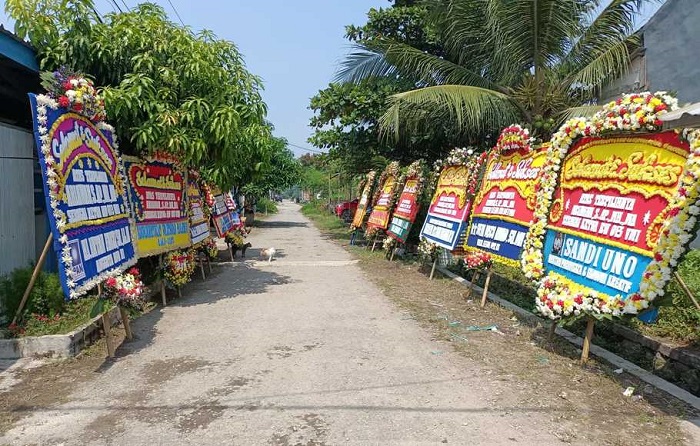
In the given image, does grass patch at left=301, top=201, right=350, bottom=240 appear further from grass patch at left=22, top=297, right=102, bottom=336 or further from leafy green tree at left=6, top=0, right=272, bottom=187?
grass patch at left=22, top=297, right=102, bottom=336

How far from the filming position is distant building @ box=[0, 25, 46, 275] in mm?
6090

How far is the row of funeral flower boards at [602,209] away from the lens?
4230 millimetres

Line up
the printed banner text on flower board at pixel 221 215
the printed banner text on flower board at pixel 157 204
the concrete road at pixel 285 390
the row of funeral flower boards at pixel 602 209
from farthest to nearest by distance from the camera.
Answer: the printed banner text on flower board at pixel 221 215 → the printed banner text on flower board at pixel 157 204 → the row of funeral flower boards at pixel 602 209 → the concrete road at pixel 285 390

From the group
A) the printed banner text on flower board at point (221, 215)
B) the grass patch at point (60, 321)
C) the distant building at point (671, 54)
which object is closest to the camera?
the grass patch at point (60, 321)

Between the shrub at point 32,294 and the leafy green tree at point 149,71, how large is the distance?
2.18 metres

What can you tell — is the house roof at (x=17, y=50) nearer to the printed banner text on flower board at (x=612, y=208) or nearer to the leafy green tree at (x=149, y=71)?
the leafy green tree at (x=149, y=71)

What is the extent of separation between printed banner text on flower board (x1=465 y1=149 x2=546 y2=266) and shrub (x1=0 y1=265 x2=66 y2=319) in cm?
573

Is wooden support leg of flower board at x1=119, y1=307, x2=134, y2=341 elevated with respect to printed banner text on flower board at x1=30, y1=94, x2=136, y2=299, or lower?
lower

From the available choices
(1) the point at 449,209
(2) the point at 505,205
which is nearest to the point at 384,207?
(1) the point at 449,209

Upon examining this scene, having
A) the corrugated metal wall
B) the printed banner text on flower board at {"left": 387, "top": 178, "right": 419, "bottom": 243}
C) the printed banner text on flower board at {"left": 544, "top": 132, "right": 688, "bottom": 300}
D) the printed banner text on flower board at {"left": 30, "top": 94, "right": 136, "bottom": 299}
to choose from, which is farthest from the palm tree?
the corrugated metal wall

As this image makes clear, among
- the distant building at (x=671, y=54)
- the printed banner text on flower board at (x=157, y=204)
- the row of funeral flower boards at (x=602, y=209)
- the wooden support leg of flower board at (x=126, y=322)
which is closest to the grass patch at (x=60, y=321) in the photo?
the wooden support leg of flower board at (x=126, y=322)

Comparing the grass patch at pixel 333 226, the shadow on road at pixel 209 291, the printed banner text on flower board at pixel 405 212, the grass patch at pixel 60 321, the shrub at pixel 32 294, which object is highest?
the printed banner text on flower board at pixel 405 212

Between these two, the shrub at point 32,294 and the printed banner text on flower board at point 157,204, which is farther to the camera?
the printed banner text on flower board at point 157,204

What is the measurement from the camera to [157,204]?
7.98m
